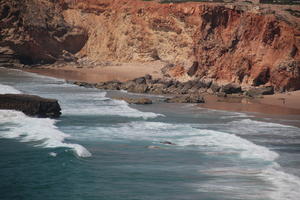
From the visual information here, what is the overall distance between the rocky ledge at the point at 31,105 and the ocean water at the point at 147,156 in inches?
17.3

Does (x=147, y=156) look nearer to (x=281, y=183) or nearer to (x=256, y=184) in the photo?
(x=256, y=184)

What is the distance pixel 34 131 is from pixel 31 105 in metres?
3.54

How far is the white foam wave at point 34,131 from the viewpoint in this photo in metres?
16.5

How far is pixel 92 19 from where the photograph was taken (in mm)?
65375

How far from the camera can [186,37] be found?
53.2 m

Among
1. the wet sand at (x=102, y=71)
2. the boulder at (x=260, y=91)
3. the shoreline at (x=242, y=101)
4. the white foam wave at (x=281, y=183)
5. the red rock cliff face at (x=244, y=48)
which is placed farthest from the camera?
the wet sand at (x=102, y=71)

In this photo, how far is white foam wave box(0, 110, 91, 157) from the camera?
54.0 feet

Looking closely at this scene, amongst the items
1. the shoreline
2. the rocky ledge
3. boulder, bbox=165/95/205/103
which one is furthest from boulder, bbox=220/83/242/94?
the rocky ledge

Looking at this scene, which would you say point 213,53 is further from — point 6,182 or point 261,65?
point 6,182

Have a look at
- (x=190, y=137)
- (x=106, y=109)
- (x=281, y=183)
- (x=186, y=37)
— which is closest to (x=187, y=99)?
(x=106, y=109)

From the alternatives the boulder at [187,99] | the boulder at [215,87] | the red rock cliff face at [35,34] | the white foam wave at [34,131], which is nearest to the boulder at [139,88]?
the boulder at [215,87]

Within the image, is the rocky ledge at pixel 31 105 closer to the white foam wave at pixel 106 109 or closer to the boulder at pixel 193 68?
the white foam wave at pixel 106 109

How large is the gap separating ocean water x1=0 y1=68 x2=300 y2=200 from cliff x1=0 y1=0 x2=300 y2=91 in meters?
9.97

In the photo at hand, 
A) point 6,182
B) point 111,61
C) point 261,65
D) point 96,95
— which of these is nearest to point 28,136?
point 6,182
